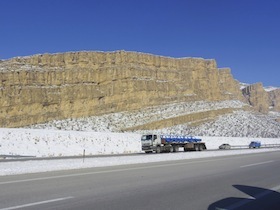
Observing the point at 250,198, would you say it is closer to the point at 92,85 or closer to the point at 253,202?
the point at 253,202

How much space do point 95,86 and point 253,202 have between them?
4727 inches

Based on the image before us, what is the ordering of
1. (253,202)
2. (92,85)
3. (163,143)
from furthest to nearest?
(92,85)
(163,143)
(253,202)

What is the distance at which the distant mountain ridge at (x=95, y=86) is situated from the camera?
381ft

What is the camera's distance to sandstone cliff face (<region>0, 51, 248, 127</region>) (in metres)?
117

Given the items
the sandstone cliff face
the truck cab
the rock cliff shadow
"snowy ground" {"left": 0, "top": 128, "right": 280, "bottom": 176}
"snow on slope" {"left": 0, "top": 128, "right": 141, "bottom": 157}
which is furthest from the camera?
the sandstone cliff face

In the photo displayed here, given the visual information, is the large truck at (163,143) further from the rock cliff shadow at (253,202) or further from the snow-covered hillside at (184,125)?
the snow-covered hillside at (184,125)

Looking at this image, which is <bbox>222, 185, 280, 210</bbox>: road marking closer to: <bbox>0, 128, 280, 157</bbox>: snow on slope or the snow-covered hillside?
<bbox>0, 128, 280, 157</bbox>: snow on slope

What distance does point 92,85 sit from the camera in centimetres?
12800

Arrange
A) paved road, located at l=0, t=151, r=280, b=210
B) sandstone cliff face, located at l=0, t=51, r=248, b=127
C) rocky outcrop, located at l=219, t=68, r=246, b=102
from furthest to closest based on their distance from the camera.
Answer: rocky outcrop, located at l=219, t=68, r=246, b=102
sandstone cliff face, located at l=0, t=51, r=248, b=127
paved road, located at l=0, t=151, r=280, b=210

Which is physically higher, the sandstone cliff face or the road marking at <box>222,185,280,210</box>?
the sandstone cliff face

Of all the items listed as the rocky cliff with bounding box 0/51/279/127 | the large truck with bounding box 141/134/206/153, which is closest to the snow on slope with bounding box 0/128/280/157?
the large truck with bounding box 141/134/206/153

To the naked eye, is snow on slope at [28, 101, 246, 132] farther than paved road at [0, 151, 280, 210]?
Yes

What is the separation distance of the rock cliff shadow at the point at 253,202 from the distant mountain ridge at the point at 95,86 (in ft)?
319

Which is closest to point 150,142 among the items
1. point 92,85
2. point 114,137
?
point 114,137
